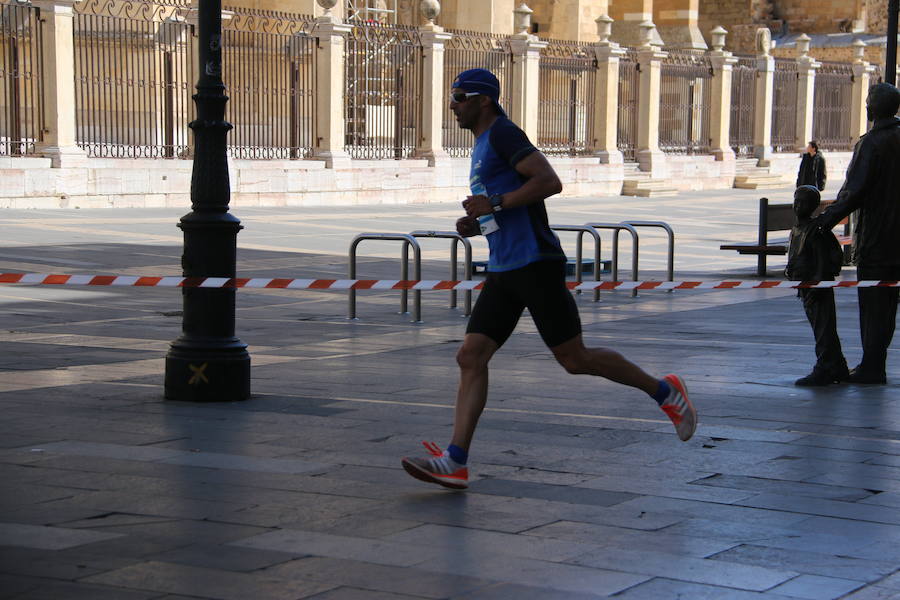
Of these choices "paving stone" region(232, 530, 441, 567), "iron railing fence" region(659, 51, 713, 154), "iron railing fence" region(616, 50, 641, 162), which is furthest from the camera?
"iron railing fence" region(659, 51, 713, 154)

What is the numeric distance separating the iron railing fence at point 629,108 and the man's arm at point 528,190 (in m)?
30.4

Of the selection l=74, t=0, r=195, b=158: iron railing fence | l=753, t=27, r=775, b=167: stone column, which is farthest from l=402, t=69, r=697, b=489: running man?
l=753, t=27, r=775, b=167: stone column

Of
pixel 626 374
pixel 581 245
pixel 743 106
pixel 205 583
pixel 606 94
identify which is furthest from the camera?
pixel 743 106

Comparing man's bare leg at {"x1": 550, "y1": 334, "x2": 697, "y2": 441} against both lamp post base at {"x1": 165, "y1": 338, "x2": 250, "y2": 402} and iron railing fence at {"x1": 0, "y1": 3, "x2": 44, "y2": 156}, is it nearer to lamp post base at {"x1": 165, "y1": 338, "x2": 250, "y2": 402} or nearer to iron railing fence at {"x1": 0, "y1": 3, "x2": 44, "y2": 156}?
lamp post base at {"x1": 165, "y1": 338, "x2": 250, "y2": 402}

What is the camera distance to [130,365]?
9461mm

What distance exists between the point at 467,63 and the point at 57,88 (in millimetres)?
10618

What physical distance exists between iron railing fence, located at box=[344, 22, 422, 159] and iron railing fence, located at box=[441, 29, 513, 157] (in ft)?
2.72

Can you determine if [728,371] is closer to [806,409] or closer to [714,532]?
[806,409]

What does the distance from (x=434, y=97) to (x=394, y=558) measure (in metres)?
25.2

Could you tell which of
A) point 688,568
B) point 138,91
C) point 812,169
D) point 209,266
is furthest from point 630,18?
point 688,568

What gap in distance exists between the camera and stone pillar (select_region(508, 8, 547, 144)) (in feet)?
105

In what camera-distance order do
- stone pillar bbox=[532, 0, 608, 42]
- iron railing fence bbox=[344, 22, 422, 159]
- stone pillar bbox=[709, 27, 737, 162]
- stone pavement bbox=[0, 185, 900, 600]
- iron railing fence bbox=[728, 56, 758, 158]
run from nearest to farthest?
stone pavement bbox=[0, 185, 900, 600] → iron railing fence bbox=[344, 22, 422, 159] → stone pillar bbox=[709, 27, 737, 162] → iron railing fence bbox=[728, 56, 758, 158] → stone pillar bbox=[532, 0, 608, 42]

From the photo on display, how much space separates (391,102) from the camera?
29.7 m

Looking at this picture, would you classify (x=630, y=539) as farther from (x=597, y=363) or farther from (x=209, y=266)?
(x=209, y=266)
